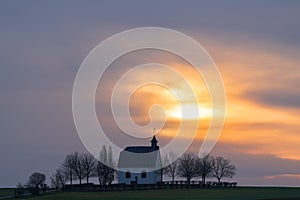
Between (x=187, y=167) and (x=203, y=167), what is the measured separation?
434 centimetres

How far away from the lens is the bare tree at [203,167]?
176 m

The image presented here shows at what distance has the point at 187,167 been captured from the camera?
18050 centimetres

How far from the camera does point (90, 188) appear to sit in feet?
445

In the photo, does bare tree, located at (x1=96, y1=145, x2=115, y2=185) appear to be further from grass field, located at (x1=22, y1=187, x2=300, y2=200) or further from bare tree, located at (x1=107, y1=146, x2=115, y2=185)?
grass field, located at (x1=22, y1=187, x2=300, y2=200)

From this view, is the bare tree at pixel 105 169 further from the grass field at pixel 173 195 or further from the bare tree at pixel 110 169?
the grass field at pixel 173 195

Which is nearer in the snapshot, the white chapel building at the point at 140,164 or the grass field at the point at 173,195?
the grass field at the point at 173,195

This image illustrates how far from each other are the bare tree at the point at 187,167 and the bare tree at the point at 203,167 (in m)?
1.28

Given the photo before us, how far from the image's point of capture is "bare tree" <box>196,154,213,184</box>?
17650cm

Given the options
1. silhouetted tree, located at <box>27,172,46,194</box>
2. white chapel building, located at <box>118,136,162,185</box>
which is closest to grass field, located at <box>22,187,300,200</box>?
silhouetted tree, located at <box>27,172,46,194</box>

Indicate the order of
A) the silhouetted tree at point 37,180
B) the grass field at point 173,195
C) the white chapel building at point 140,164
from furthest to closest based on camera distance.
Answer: the white chapel building at point 140,164
the silhouetted tree at point 37,180
the grass field at point 173,195

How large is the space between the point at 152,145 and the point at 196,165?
11226 mm

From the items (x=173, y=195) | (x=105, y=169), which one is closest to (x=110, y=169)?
(x=105, y=169)

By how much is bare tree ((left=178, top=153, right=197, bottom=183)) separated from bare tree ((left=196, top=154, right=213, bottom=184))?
128cm

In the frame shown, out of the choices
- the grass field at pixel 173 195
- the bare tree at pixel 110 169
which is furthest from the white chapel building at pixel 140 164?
the grass field at pixel 173 195
